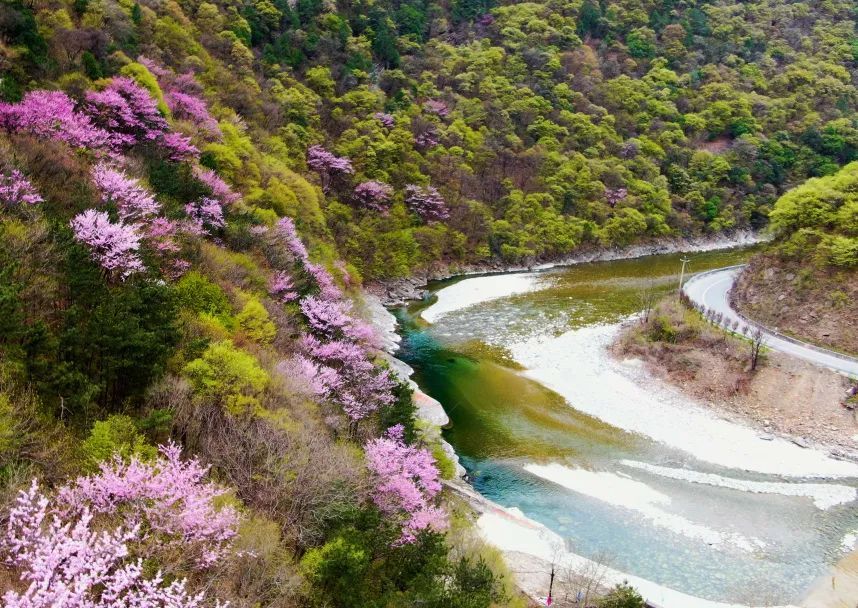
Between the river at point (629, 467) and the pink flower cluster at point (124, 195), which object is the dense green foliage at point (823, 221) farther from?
the pink flower cluster at point (124, 195)

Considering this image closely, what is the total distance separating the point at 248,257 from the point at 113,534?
674 inches

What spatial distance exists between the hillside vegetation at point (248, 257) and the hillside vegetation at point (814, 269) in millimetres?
25952

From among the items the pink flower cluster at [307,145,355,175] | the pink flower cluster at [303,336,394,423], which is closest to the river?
the pink flower cluster at [303,336,394,423]

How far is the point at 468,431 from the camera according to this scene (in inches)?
1048

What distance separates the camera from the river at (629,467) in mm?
18469

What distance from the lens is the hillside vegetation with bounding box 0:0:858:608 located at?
29.4 feet

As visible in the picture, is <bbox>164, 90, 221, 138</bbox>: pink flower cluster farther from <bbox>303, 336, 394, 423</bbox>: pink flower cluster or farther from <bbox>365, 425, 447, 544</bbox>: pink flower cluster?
<bbox>365, 425, 447, 544</bbox>: pink flower cluster

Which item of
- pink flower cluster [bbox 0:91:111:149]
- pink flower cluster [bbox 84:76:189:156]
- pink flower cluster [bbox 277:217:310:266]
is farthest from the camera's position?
pink flower cluster [bbox 277:217:310:266]

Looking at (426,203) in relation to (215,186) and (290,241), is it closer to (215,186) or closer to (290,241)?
A: (290,241)

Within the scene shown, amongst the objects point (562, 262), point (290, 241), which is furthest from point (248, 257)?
point (562, 262)

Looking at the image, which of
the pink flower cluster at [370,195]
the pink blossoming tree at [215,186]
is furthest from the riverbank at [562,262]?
the pink blossoming tree at [215,186]

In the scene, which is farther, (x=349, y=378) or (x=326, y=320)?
(x=326, y=320)

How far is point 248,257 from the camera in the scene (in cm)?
2383

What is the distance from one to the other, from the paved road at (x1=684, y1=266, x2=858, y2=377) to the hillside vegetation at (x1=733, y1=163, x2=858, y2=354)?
111cm
